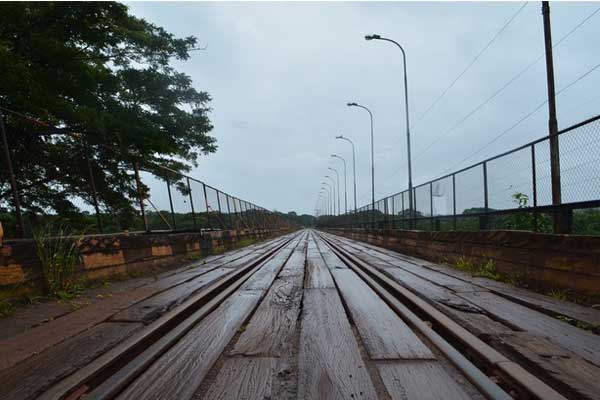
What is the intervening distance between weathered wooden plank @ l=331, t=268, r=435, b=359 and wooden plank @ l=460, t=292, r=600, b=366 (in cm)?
95

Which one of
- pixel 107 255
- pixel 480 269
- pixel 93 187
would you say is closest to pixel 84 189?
pixel 93 187

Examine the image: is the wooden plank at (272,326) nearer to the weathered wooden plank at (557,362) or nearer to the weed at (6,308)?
the weathered wooden plank at (557,362)

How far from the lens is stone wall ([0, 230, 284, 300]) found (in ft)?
11.7

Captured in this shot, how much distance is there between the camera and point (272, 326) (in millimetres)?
3039

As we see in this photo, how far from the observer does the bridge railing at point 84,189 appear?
20.6ft

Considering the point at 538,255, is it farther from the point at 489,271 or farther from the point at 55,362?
the point at 55,362

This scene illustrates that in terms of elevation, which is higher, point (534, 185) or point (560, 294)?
point (534, 185)

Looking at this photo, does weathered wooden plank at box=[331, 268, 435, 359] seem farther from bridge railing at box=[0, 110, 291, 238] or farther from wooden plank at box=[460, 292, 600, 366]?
bridge railing at box=[0, 110, 291, 238]

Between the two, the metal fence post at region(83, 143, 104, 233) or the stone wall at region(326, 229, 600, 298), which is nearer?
the stone wall at region(326, 229, 600, 298)

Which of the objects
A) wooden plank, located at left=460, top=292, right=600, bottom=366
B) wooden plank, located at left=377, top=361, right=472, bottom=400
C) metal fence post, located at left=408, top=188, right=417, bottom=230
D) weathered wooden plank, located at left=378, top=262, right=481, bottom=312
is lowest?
weathered wooden plank, located at left=378, top=262, right=481, bottom=312

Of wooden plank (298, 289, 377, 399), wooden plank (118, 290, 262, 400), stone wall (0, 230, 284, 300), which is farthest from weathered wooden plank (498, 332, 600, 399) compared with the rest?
stone wall (0, 230, 284, 300)

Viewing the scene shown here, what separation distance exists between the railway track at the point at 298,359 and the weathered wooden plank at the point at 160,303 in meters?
0.04

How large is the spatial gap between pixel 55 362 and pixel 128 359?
1.44 ft

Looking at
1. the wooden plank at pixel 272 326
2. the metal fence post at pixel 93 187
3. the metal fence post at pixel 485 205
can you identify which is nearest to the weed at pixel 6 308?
the wooden plank at pixel 272 326
